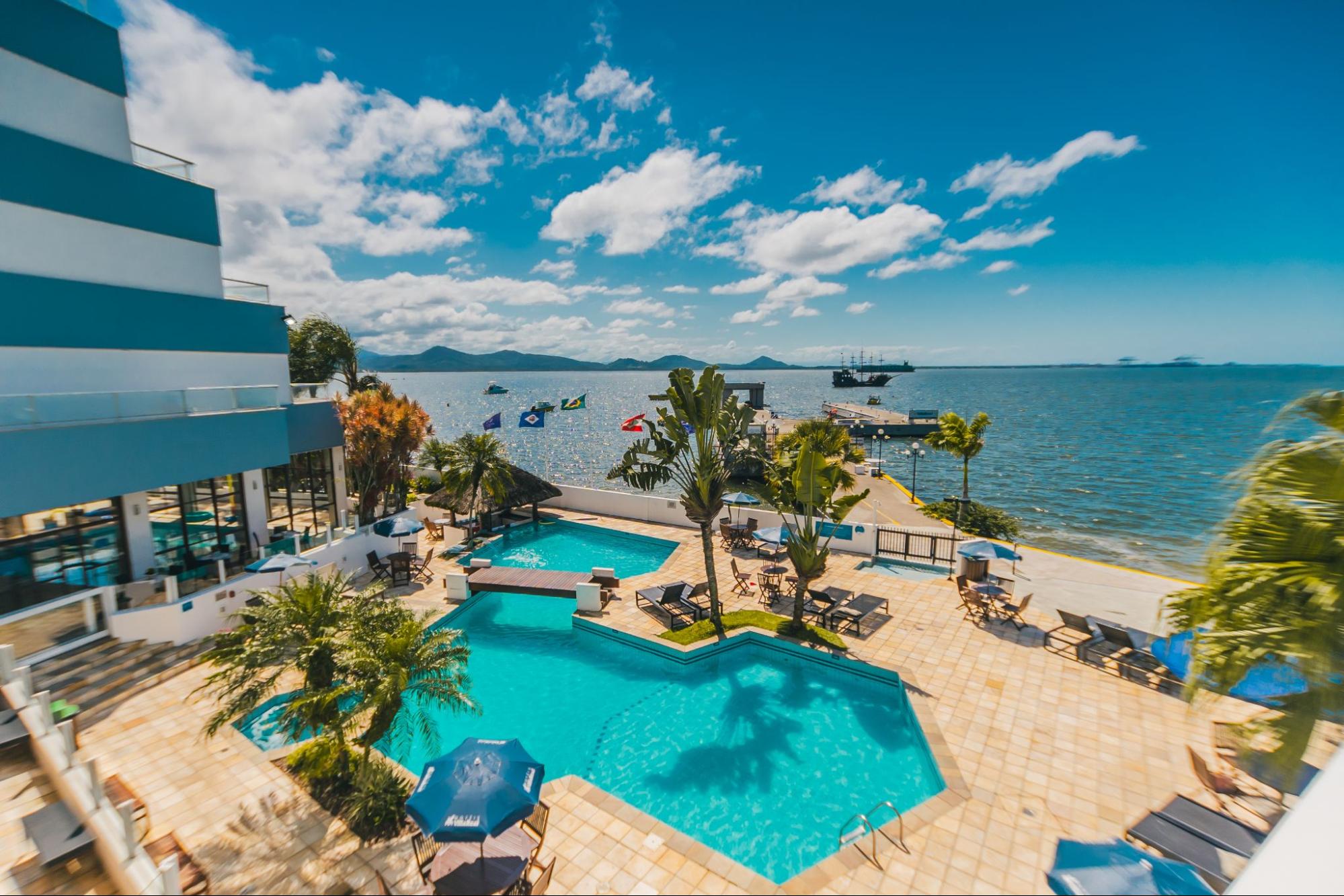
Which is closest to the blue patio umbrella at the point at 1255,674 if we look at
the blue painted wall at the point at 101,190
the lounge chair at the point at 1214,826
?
the lounge chair at the point at 1214,826

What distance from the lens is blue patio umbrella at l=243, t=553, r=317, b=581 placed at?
14.6 meters

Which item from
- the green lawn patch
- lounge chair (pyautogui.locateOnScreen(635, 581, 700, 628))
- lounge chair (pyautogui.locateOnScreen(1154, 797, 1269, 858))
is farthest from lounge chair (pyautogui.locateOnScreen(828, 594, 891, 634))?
lounge chair (pyautogui.locateOnScreen(1154, 797, 1269, 858))

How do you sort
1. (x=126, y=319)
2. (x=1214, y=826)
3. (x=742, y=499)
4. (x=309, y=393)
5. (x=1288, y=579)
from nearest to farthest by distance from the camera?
(x=1288, y=579)
(x=1214, y=826)
(x=126, y=319)
(x=309, y=393)
(x=742, y=499)

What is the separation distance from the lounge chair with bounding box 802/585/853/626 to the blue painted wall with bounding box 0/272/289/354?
771 inches

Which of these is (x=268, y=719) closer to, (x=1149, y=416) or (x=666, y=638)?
(x=666, y=638)

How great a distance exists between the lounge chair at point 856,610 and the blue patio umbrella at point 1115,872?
7.79m

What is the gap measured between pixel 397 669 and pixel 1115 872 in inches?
371

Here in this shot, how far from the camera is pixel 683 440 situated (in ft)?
45.0

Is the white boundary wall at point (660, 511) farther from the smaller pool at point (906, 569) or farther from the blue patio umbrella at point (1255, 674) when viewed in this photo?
the blue patio umbrella at point (1255, 674)

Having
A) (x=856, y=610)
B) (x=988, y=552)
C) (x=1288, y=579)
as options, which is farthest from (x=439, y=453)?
(x=1288, y=579)

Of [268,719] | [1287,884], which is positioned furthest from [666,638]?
[1287,884]

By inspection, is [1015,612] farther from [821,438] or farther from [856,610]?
[821,438]

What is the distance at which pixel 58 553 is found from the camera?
1327cm

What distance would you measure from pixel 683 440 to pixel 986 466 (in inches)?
2257
